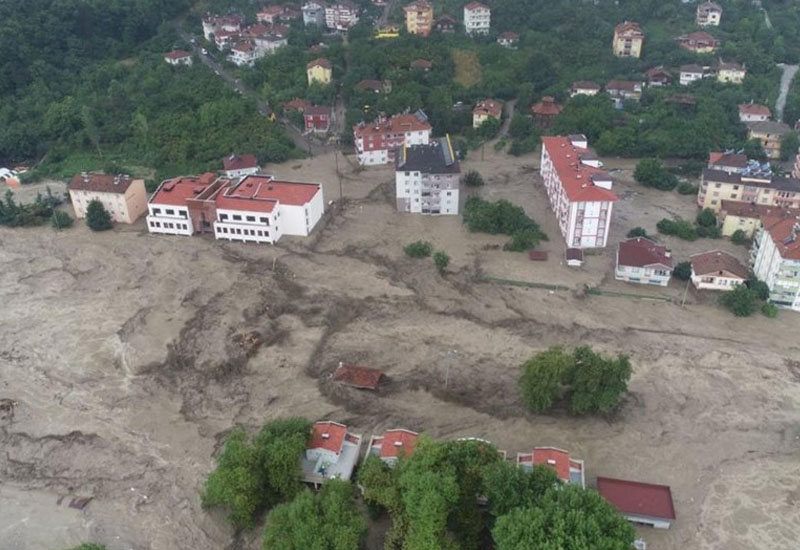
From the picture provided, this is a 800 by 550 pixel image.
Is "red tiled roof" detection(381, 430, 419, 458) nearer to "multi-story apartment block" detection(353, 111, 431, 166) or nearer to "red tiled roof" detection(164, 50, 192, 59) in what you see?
"multi-story apartment block" detection(353, 111, 431, 166)

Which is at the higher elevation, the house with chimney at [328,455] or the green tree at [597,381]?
the green tree at [597,381]

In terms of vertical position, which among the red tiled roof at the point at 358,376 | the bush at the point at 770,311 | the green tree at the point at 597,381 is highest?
the green tree at the point at 597,381

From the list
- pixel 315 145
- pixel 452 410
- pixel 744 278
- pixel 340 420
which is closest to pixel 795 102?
pixel 744 278

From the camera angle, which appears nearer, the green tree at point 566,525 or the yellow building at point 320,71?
the green tree at point 566,525

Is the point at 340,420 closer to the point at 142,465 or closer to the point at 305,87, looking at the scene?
the point at 142,465

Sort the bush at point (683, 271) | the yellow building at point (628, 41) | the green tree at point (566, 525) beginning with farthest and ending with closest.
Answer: the yellow building at point (628, 41), the bush at point (683, 271), the green tree at point (566, 525)

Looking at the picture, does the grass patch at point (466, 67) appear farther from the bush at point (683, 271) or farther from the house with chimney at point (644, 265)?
the bush at point (683, 271)

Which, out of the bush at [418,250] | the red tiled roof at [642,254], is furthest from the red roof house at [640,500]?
the bush at [418,250]
